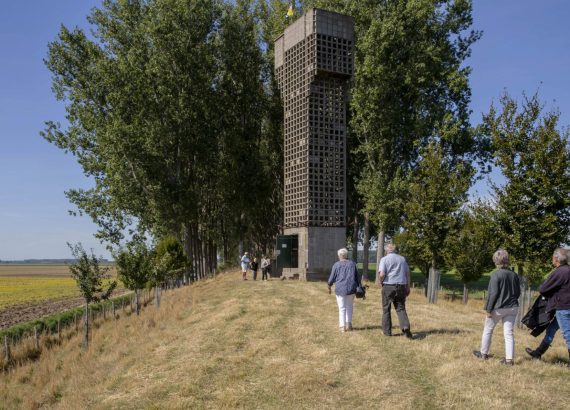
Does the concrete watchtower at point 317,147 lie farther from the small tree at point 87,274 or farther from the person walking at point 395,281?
the person walking at point 395,281

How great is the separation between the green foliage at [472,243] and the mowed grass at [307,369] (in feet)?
11.5

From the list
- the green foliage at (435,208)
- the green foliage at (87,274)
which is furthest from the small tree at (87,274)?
the green foliage at (435,208)

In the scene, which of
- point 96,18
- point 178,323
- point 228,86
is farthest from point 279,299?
point 96,18

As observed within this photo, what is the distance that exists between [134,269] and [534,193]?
766 inches

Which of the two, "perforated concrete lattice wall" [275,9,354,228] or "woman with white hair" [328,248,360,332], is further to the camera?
"perforated concrete lattice wall" [275,9,354,228]

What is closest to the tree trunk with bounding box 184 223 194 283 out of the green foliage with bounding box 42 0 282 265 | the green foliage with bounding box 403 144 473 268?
the green foliage with bounding box 42 0 282 265

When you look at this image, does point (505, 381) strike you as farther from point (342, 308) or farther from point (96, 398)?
point (96, 398)

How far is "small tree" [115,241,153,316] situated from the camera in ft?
87.8

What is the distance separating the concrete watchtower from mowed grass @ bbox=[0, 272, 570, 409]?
38.2 feet

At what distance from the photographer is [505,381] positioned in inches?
348

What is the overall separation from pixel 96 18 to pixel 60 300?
26220mm

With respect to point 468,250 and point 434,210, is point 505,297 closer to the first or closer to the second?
point 434,210

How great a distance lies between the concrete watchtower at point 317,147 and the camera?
2847cm

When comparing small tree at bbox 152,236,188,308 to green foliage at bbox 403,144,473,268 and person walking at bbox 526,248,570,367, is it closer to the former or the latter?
green foliage at bbox 403,144,473,268
